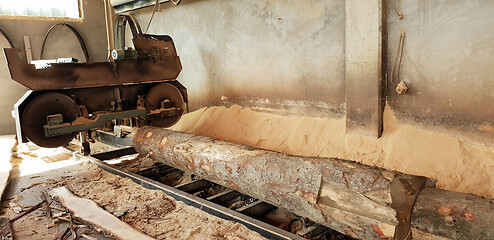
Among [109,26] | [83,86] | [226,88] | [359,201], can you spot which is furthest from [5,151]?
[359,201]

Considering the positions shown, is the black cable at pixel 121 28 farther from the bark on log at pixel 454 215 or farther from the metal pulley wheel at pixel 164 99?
the bark on log at pixel 454 215

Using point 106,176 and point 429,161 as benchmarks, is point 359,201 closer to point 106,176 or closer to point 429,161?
point 429,161

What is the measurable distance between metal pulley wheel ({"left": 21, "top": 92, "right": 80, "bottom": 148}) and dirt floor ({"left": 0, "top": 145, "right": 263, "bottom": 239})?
1.53 ft

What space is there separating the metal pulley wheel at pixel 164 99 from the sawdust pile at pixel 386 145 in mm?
736

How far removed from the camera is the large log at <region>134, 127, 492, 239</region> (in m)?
2.04

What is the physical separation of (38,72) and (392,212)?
12.6ft

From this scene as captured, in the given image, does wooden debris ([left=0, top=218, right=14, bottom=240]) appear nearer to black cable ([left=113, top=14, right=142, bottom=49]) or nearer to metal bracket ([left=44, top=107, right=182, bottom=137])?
metal bracket ([left=44, top=107, right=182, bottom=137])

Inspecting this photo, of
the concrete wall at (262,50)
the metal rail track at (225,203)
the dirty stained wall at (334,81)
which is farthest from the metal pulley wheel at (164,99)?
the metal rail track at (225,203)

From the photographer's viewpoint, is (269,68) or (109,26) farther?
(109,26)

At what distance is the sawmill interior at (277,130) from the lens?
92.7 inches

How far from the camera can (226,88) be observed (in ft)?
17.0

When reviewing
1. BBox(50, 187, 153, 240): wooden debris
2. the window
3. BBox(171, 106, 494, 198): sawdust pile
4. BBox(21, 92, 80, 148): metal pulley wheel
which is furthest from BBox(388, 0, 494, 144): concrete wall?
the window

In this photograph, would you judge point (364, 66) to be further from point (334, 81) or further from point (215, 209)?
point (215, 209)

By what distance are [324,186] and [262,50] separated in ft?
8.62
